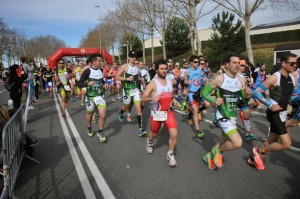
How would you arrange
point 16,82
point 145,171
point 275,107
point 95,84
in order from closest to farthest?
point 275,107 → point 145,171 → point 95,84 → point 16,82

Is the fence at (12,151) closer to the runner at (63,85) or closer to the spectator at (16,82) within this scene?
the spectator at (16,82)

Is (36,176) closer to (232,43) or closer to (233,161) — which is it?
(233,161)

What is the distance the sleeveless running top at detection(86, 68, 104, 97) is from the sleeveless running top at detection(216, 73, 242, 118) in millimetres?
3174

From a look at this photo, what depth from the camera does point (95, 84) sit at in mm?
6219

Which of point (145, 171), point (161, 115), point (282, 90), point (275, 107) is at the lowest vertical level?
point (145, 171)

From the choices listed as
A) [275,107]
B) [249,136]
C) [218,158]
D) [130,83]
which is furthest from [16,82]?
[275,107]

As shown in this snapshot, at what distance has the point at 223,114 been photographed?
4234 millimetres

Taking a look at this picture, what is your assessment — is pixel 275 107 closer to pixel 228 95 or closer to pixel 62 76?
pixel 228 95

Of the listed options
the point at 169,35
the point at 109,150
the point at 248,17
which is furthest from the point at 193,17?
the point at 169,35

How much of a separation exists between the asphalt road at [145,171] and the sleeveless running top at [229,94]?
1.04 metres

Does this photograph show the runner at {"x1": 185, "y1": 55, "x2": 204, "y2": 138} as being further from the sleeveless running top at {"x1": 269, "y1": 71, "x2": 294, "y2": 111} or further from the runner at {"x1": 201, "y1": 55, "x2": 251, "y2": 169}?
the sleeveless running top at {"x1": 269, "y1": 71, "x2": 294, "y2": 111}

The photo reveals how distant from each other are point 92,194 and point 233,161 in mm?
2631

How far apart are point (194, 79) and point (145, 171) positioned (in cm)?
361

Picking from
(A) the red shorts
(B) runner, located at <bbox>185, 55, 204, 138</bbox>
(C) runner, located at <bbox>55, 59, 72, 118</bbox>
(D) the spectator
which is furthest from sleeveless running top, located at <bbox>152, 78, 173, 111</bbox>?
(D) the spectator
